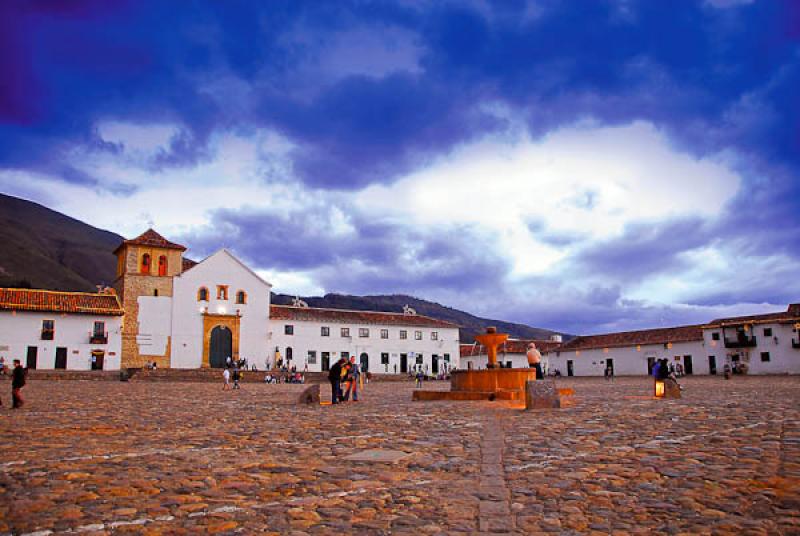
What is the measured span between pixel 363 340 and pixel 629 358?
26.6 m

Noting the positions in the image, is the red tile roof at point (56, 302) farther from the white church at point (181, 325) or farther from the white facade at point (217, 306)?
the white facade at point (217, 306)

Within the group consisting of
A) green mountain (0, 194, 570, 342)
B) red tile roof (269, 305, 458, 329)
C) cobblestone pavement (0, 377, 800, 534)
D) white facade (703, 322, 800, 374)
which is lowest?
cobblestone pavement (0, 377, 800, 534)

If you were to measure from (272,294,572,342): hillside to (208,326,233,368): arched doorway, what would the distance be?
104 m

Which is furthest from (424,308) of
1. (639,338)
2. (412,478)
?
(412,478)

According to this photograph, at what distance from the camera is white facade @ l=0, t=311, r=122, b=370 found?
143 feet

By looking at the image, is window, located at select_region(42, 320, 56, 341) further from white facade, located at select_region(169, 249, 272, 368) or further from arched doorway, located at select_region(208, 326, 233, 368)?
arched doorway, located at select_region(208, 326, 233, 368)

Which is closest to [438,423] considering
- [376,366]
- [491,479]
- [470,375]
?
[491,479]

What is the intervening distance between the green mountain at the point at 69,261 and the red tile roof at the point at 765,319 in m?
83.7

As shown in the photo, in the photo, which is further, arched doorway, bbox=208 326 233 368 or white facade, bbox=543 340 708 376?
white facade, bbox=543 340 708 376

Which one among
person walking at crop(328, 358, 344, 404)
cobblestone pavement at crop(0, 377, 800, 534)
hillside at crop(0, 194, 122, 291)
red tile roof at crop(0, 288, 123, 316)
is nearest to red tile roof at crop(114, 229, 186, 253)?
red tile roof at crop(0, 288, 123, 316)

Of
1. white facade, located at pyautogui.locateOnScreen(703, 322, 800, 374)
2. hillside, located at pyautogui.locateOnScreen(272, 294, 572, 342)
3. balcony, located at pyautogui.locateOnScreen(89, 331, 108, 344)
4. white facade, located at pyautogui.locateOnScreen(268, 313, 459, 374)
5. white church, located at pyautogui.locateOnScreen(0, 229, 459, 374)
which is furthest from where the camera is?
hillside, located at pyautogui.locateOnScreen(272, 294, 572, 342)

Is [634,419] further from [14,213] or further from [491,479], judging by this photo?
[14,213]

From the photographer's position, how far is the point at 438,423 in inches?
426

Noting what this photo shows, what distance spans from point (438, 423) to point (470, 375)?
289 inches
